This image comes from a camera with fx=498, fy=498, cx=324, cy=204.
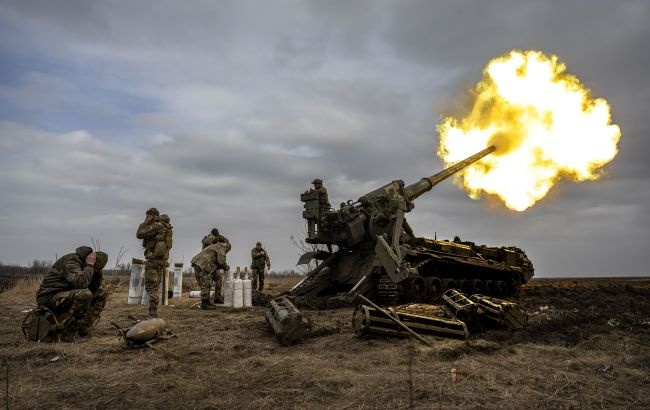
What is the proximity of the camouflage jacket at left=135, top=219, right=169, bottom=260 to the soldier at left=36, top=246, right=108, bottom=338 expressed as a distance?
7.78 ft

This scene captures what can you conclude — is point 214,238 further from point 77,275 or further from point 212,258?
point 77,275

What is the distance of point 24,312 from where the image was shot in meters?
12.4

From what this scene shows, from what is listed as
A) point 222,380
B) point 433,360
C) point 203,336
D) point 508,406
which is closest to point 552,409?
point 508,406

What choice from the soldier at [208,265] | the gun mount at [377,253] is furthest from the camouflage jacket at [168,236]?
the gun mount at [377,253]

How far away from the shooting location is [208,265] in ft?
Result: 46.2

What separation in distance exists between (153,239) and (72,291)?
3236 mm

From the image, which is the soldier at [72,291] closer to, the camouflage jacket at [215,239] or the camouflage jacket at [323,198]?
the camouflage jacket at [215,239]

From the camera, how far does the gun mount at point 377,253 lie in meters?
14.3

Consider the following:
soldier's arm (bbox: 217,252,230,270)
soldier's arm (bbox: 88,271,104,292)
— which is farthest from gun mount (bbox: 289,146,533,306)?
soldier's arm (bbox: 88,271,104,292)

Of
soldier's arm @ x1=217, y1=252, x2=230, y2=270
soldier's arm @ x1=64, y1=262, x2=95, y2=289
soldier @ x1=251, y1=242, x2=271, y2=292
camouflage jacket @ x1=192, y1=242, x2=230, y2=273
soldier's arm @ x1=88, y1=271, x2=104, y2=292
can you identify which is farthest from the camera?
soldier @ x1=251, y1=242, x2=271, y2=292

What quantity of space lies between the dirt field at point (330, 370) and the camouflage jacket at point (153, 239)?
203 cm

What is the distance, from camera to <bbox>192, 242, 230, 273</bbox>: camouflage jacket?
45.8ft

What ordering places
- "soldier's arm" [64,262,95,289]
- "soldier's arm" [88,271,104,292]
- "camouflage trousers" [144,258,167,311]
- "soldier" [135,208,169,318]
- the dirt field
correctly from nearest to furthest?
the dirt field < "soldier's arm" [64,262,95,289] < "soldier's arm" [88,271,104,292] < "camouflage trousers" [144,258,167,311] < "soldier" [135,208,169,318]

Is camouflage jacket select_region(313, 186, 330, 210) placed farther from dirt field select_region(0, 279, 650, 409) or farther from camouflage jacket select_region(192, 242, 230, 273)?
dirt field select_region(0, 279, 650, 409)
